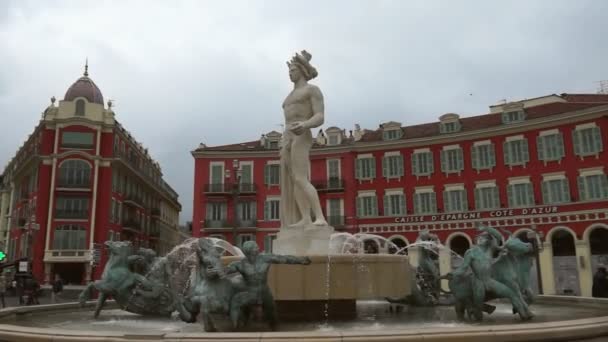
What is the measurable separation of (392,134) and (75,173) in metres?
26.8

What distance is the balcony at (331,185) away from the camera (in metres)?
41.7

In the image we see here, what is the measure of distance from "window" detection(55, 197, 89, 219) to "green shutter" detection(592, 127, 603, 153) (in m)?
38.6

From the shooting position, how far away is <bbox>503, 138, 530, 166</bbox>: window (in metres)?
36.3

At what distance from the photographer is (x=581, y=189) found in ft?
110

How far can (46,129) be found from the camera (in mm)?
44094

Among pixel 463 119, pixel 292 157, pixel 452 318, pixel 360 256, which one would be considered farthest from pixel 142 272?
pixel 463 119

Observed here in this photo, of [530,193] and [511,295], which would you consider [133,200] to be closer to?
[530,193]

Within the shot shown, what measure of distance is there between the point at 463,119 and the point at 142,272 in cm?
3580

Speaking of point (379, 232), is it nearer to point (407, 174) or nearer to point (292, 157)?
point (407, 174)

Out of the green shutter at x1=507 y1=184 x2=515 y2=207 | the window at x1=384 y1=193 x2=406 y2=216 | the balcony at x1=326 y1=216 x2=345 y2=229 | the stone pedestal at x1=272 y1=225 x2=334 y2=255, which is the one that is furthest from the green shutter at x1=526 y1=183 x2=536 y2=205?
the stone pedestal at x1=272 y1=225 x2=334 y2=255

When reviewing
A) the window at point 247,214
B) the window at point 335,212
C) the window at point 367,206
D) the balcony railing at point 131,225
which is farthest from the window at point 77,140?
the window at point 367,206

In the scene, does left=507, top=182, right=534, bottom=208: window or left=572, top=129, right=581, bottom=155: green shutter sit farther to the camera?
left=507, top=182, right=534, bottom=208: window

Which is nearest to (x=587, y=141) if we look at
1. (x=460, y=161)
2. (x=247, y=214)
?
(x=460, y=161)

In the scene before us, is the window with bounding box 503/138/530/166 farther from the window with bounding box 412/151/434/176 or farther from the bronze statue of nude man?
the bronze statue of nude man
